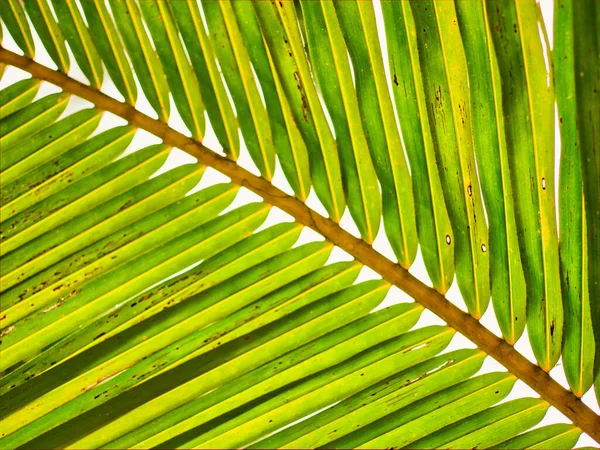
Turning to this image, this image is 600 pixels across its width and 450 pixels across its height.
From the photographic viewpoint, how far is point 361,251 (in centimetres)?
91

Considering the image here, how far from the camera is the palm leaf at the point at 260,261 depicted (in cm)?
81

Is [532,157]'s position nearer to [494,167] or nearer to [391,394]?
[494,167]

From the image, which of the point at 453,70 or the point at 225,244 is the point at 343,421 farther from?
the point at 453,70

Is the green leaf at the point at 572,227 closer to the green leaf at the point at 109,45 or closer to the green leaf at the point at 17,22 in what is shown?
the green leaf at the point at 109,45

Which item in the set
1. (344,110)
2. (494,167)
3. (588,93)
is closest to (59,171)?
(344,110)

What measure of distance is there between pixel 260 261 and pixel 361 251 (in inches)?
7.1

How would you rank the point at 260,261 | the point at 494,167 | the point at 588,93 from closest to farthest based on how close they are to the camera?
the point at 588,93 → the point at 494,167 → the point at 260,261

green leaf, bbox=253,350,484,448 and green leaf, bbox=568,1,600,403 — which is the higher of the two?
green leaf, bbox=568,1,600,403

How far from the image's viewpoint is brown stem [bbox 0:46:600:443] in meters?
0.86

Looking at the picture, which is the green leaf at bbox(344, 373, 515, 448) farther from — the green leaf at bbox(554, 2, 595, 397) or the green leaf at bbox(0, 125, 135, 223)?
the green leaf at bbox(0, 125, 135, 223)

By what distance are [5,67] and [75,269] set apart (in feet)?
1.38

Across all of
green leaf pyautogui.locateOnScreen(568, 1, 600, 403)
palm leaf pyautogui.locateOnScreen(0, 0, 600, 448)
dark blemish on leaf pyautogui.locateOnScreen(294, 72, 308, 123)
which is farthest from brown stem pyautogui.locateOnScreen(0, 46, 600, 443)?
green leaf pyautogui.locateOnScreen(568, 1, 600, 403)

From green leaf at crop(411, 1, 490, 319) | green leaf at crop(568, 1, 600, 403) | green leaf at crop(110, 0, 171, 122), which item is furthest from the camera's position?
green leaf at crop(110, 0, 171, 122)

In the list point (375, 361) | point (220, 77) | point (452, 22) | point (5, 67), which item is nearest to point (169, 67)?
point (220, 77)
